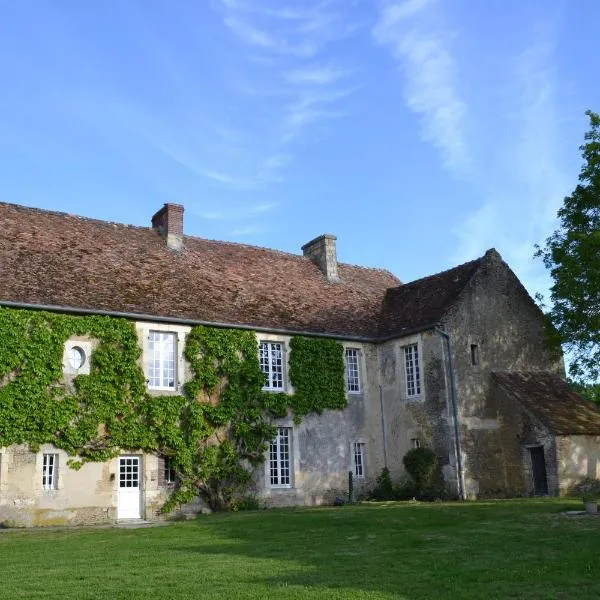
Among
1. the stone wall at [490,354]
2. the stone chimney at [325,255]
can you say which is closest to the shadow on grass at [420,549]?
the stone wall at [490,354]

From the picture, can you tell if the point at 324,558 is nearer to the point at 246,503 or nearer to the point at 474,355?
the point at 246,503

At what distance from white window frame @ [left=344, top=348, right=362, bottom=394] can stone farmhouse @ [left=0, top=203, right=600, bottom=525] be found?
0.16 ft

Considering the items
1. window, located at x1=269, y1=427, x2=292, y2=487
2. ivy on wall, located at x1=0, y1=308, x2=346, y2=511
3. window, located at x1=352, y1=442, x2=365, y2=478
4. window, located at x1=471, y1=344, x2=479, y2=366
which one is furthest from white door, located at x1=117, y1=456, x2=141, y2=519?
window, located at x1=471, y1=344, x2=479, y2=366

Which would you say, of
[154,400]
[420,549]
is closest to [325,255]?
[154,400]

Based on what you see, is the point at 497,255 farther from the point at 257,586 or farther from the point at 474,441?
the point at 257,586

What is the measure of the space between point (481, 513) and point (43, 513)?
11275mm

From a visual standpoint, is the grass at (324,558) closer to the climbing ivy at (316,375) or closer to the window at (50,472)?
the window at (50,472)

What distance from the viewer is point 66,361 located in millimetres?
20734

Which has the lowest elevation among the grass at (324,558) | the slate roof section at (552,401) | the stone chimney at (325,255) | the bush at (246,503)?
the grass at (324,558)

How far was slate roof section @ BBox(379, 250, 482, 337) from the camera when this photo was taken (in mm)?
25770

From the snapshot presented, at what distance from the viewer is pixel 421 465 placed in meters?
23.7

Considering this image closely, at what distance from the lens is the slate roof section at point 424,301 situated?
25.8 m

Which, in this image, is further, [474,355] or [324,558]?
[474,355]

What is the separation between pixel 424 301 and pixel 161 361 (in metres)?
10.1
